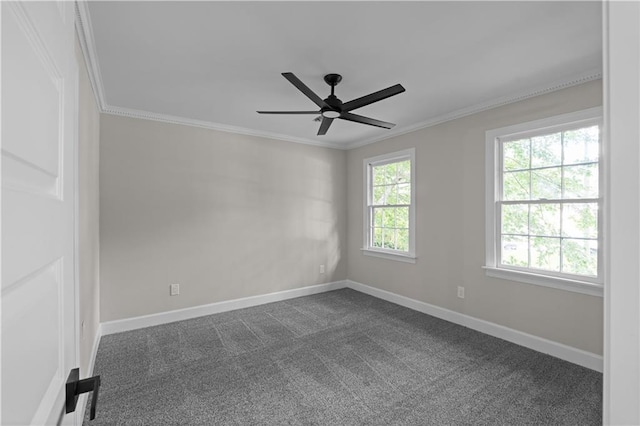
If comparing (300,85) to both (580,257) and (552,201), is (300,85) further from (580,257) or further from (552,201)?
(580,257)

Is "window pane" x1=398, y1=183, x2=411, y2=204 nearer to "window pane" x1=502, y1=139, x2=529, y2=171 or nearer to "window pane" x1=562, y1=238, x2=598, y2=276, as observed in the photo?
"window pane" x1=502, y1=139, x2=529, y2=171

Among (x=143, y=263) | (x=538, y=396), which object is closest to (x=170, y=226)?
(x=143, y=263)

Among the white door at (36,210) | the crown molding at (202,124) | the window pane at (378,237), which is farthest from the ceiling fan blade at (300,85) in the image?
the window pane at (378,237)

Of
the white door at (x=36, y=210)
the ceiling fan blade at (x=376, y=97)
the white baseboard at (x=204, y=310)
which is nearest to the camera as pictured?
the white door at (x=36, y=210)

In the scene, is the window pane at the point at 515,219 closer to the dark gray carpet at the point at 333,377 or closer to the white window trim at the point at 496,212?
the white window trim at the point at 496,212

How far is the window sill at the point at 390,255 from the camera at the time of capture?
429cm

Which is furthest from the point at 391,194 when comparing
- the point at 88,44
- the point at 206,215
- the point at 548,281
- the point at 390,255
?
the point at 88,44

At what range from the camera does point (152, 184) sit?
369 centimetres

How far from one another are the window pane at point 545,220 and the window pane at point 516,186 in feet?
0.55

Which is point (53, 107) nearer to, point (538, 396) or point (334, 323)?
point (538, 396)

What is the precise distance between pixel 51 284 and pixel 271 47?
2.15 m

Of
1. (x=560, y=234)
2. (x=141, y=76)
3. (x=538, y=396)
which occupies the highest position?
(x=141, y=76)

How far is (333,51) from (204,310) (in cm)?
339

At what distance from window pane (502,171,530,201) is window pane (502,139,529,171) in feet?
0.24
